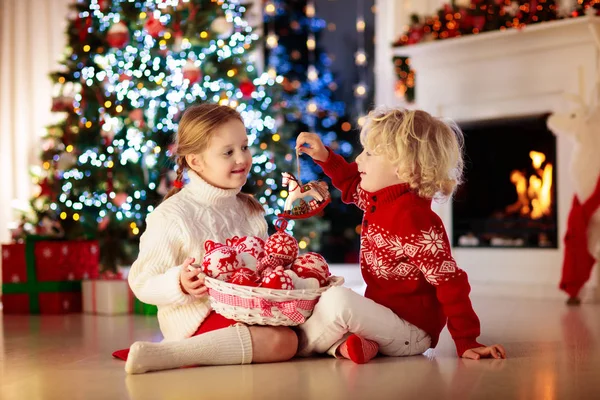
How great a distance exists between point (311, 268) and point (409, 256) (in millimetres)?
261

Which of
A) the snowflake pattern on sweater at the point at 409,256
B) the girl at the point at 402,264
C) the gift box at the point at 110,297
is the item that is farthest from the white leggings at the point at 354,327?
the gift box at the point at 110,297

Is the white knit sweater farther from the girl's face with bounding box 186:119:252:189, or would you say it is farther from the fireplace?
the fireplace

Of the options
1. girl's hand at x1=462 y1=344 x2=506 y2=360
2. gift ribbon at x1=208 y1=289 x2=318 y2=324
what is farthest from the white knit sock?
girl's hand at x1=462 y1=344 x2=506 y2=360

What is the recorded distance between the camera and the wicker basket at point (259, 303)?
2.02 m

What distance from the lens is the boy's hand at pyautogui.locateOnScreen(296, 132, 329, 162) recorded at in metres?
2.33

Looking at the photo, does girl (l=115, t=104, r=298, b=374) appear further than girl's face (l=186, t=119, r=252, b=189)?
No

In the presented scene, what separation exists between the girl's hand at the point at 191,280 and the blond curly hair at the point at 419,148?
594 mm

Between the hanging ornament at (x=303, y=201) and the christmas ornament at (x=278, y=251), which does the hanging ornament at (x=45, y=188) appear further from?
the christmas ornament at (x=278, y=251)

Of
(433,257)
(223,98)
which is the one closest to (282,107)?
(223,98)

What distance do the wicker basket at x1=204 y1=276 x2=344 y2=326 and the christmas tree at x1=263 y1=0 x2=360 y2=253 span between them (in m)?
3.70

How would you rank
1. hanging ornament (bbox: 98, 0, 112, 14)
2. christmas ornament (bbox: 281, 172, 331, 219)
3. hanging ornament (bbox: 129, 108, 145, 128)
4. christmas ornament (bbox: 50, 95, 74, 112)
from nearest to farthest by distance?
christmas ornament (bbox: 281, 172, 331, 219), hanging ornament (bbox: 129, 108, 145, 128), hanging ornament (bbox: 98, 0, 112, 14), christmas ornament (bbox: 50, 95, 74, 112)

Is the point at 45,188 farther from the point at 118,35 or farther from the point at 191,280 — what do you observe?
the point at 191,280

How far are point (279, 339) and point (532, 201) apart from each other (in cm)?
283

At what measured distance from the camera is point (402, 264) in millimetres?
2197
